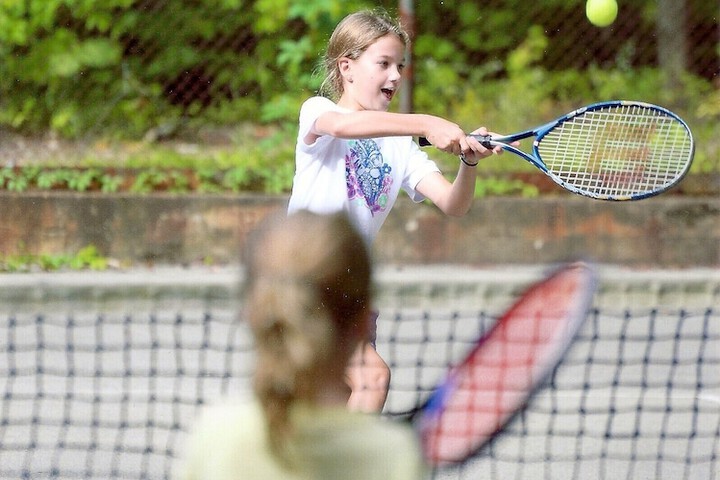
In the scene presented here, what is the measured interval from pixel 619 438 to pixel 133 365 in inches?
97.7

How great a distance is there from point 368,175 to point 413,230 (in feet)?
15.0

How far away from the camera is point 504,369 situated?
3150mm

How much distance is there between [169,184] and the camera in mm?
8438

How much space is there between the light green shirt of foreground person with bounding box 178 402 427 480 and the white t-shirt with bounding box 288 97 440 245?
1629 mm

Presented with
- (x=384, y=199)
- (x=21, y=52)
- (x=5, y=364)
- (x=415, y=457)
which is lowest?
(x=5, y=364)

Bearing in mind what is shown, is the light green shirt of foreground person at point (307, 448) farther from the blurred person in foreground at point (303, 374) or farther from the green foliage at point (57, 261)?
the green foliage at point (57, 261)

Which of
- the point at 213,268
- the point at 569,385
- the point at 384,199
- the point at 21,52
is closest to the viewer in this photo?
the point at 384,199

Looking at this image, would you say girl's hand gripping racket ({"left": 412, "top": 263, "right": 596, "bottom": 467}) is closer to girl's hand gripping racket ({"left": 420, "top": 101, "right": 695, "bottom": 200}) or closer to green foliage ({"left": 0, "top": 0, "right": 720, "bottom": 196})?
girl's hand gripping racket ({"left": 420, "top": 101, "right": 695, "bottom": 200})

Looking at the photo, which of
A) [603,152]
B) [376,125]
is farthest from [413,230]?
[376,125]

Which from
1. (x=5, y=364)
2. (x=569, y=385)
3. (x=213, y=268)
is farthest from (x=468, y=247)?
(x=5, y=364)

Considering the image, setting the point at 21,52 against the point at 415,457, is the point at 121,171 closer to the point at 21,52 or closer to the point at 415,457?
the point at 21,52

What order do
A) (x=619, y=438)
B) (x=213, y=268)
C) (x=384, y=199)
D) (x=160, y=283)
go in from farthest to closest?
(x=213, y=268) → (x=160, y=283) → (x=619, y=438) → (x=384, y=199)

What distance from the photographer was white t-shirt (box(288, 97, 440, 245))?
3.47 metres

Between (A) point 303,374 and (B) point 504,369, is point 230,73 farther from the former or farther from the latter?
(A) point 303,374
